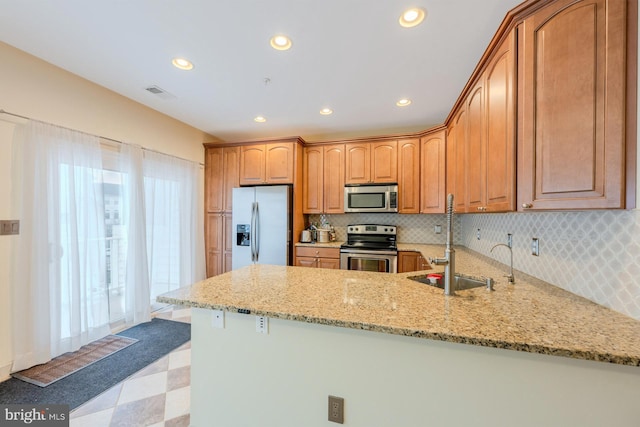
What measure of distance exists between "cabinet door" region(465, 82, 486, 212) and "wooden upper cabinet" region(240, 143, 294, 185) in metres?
2.32

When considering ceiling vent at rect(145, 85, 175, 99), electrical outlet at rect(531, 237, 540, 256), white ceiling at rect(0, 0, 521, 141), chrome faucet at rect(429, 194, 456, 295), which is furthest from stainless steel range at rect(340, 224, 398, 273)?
ceiling vent at rect(145, 85, 175, 99)

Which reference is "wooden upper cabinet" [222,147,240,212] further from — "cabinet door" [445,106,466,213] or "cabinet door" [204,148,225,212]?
"cabinet door" [445,106,466,213]

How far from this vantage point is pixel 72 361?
7.12 ft

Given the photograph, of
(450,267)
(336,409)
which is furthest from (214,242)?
(450,267)

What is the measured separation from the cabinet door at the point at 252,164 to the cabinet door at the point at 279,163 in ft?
0.28

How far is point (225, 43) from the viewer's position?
1.86m

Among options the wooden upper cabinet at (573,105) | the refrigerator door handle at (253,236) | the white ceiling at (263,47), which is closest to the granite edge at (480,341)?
the wooden upper cabinet at (573,105)

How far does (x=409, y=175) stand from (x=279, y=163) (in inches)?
75.6

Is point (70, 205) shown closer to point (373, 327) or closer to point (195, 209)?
point (195, 209)

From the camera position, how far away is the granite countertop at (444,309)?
0.88 meters

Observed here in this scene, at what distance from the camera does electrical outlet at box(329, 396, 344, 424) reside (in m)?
1.16

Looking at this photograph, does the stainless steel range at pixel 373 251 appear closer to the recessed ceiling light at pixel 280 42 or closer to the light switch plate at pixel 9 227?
the recessed ceiling light at pixel 280 42

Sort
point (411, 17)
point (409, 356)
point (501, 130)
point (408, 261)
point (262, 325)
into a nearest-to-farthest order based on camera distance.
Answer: point (409, 356) → point (262, 325) → point (501, 130) → point (411, 17) → point (408, 261)

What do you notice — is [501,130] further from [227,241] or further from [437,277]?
[227,241]
